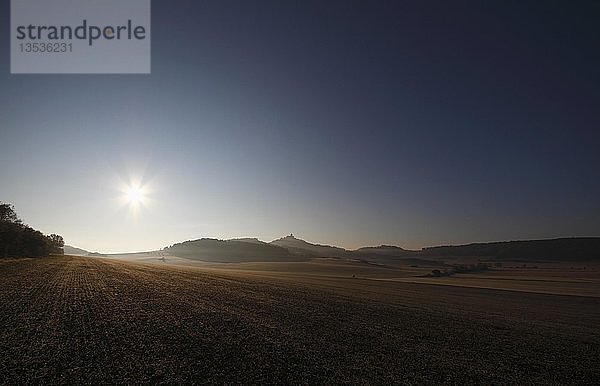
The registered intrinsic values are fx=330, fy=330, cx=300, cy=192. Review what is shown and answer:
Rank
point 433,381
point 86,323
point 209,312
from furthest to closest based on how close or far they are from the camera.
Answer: point 209,312 < point 86,323 < point 433,381

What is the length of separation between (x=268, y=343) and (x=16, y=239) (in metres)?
94.3

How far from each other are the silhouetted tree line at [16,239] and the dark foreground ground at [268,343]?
65.3 metres

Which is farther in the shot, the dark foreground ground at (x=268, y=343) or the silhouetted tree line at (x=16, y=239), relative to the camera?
the silhouetted tree line at (x=16, y=239)

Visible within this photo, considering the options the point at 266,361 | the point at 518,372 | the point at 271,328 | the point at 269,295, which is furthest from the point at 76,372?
the point at 269,295

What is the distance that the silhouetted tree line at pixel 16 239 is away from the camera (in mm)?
77438

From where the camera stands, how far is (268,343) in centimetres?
1652

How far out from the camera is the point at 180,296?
3117 cm

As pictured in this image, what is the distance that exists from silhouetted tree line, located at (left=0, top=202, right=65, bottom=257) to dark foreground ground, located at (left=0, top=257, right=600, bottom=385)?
214ft

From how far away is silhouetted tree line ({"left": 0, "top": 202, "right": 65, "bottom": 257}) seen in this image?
254 feet

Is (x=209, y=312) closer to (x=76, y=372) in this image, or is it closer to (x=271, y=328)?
(x=271, y=328)

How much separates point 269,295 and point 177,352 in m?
20.9

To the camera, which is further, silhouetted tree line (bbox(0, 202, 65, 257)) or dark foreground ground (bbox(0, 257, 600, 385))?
silhouetted tree line (bbox(0, 202, 65, 257))

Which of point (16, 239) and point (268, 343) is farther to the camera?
point (16, 239)

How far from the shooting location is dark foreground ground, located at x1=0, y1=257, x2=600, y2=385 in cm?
1267
